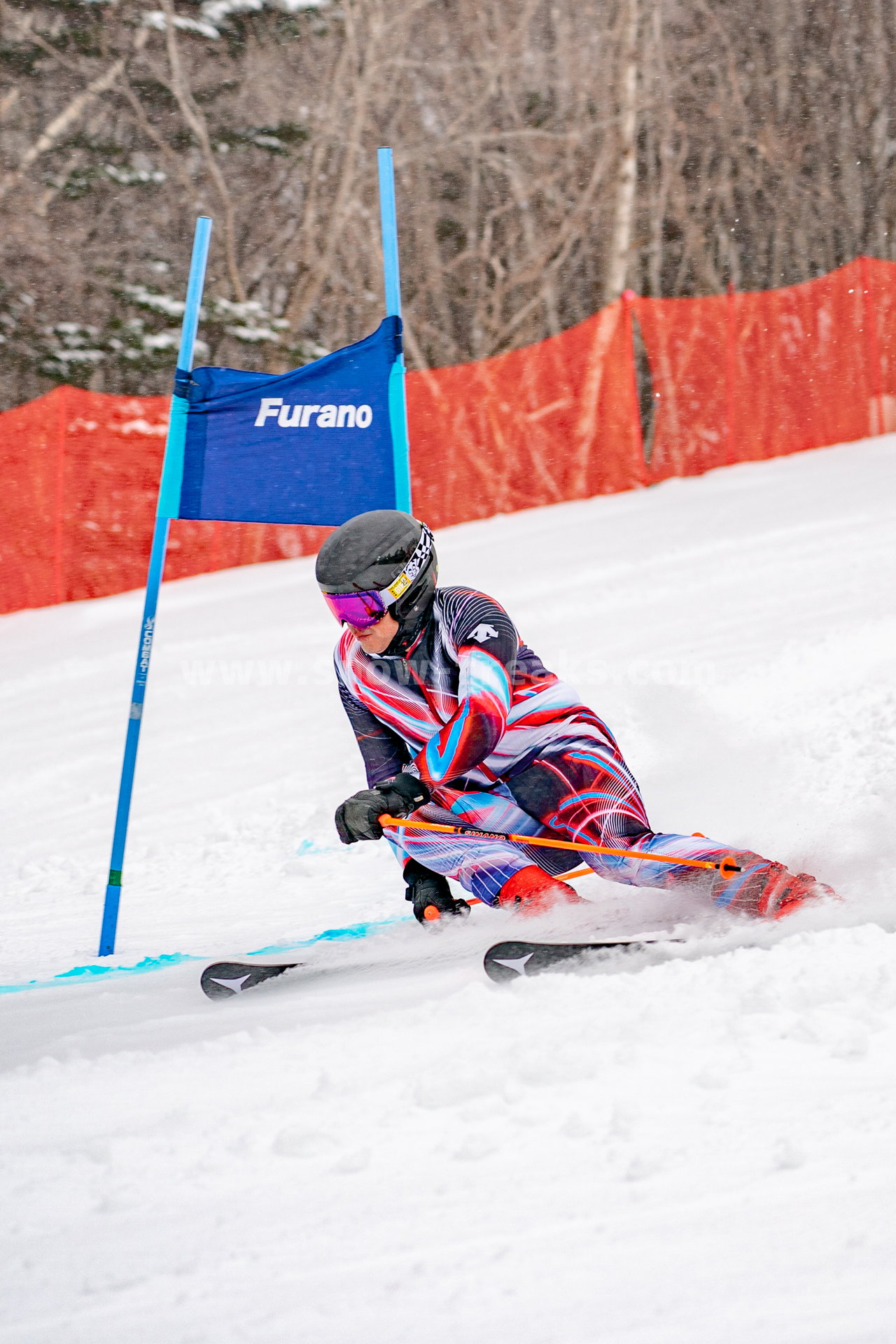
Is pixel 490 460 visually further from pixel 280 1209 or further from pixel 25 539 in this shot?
pixel 280 1209

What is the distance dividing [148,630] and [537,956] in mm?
2230

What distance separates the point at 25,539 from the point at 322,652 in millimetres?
4257

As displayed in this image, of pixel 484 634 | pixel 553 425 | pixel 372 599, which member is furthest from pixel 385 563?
pixel 553 425

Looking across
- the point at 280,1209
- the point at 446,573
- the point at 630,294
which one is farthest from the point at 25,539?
the point at 280,1209

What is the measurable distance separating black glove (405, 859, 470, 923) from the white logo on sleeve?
2.54ft

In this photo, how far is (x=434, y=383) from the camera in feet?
40.2

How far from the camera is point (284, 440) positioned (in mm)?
4273

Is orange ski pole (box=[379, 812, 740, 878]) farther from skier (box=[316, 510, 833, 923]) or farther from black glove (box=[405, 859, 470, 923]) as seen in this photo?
black glove (box=[405, 859, 470, 923])

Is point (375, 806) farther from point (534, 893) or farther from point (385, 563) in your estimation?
point (385, 563)

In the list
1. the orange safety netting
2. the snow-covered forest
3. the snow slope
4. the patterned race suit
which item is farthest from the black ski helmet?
the snow-covered forest

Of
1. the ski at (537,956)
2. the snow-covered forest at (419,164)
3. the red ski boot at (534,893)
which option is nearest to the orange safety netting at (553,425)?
the snow-covered forest at (419,164)

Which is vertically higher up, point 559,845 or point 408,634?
point 408,634

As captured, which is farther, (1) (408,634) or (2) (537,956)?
(1) (408,634)

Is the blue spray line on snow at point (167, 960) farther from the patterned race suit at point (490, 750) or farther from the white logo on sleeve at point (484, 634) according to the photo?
the white logo on sleeve at point (484, 634)
